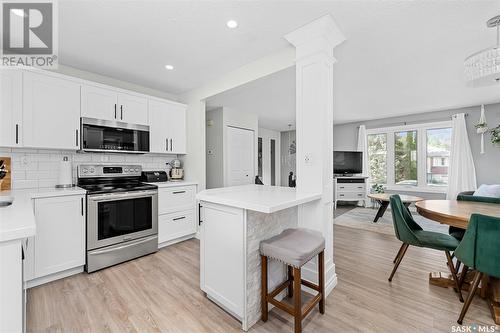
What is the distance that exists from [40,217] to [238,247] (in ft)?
6.74

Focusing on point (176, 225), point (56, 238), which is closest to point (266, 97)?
point (176, 225)

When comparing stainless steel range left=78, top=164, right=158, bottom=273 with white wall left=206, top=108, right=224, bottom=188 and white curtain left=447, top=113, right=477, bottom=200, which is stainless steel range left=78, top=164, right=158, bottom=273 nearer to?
white wall left=206, top=108, right=224, bottom=188

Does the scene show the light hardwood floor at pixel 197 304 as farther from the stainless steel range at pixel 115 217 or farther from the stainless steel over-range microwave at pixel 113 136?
the stainless steel over-range microwave at pixel 113 136

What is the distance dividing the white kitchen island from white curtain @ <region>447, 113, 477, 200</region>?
16.8ft

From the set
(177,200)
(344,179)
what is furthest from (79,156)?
(344,179)

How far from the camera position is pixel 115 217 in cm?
250

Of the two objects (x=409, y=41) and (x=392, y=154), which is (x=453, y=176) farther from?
(x=409, y=41)

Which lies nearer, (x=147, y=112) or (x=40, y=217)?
(x=40, y=217)

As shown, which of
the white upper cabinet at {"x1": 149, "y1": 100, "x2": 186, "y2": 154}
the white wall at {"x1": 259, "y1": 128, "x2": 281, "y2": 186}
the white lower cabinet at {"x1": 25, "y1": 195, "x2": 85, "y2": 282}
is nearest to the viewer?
the white lower cabinet at {"x1": 25, "y1": 195, "x2": 85, "y2": 282}

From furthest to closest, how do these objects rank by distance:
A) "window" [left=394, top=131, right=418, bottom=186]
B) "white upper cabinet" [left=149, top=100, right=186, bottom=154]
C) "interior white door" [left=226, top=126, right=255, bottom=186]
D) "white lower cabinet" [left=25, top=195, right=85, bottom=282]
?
"window" [left=394, top=131, right=418, bottom=186] → "interior white door" [left=226, top=126, right=255, bottom=186] → "white upper cabinet" [left=149, top=100, right=186, bottom=154] → "white lower cabinet" [left=25, top=195, right=85, bottom=282]

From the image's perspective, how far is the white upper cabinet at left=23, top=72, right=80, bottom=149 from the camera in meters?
2.23

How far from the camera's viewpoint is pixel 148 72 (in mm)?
2957

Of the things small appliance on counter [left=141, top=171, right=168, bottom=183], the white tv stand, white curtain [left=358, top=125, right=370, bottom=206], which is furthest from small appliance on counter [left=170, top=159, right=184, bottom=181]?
white curtain [left=358, top=125, right=370, bottom=206]

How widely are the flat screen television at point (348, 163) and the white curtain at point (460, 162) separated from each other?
1.96 meters
